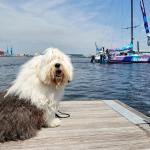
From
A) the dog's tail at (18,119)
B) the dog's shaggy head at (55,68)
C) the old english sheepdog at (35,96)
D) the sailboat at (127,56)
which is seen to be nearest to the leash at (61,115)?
the old english sheepdog at (35,96)

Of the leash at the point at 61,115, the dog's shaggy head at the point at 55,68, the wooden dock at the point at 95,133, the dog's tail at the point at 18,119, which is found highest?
the dog's shaggy head at the point at 55,68

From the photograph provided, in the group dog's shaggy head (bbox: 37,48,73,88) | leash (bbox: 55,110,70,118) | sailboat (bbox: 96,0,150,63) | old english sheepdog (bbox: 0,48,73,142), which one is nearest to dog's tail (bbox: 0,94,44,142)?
old english sheepdog (bbox: 0,48,73,142)

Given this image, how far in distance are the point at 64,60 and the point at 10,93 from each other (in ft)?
3.51

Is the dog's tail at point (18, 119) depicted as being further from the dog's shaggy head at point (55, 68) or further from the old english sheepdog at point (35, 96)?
the dog's shaggy head at point (55, 68)

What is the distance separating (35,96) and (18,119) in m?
0.64

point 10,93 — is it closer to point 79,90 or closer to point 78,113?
point 78,113

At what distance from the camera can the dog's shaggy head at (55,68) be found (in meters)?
4.97

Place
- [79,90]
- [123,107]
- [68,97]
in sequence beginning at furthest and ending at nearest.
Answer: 1. [79,90]
2. [68,97]
3. [123,107]

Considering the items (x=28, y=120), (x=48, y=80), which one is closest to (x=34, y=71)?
(x=48, y=80)

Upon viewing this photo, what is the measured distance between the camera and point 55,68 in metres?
4.97

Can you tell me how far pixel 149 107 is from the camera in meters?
16.2

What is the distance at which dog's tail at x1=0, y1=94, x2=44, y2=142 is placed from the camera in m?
4.60

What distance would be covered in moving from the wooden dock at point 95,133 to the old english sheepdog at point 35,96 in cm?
16

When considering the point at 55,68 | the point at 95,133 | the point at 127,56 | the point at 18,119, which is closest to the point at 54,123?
the point at 95,133
